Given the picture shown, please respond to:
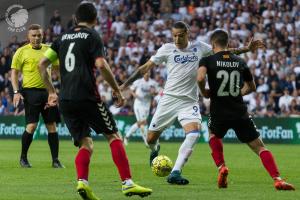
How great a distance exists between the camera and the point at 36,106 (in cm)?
1568

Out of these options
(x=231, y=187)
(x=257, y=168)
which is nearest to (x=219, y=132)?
(x=231, y=187)

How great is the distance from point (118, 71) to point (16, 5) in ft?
22.6

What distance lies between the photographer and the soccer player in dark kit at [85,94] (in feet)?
31.9

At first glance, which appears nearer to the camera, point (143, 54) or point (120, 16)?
point (143, 54)

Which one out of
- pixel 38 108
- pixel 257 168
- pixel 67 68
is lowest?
pixel 257 168

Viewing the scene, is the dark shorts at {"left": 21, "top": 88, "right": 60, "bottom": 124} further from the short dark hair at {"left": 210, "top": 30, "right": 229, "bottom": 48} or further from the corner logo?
the corner logo

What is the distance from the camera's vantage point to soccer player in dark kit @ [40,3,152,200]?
973 cm

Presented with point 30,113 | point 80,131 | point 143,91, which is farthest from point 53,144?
point 143,91

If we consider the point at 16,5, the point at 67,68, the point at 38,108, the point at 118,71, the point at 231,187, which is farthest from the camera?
the point at 16,5

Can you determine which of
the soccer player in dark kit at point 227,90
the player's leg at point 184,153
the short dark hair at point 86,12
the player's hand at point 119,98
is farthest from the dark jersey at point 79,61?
the player's leg at point 184,153

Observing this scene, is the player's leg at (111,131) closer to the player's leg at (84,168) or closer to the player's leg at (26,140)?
the player's leg at (84,168)

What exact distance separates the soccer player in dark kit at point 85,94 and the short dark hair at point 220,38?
233cm

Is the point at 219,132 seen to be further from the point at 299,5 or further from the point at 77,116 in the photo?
the point at 299,5

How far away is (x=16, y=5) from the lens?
3675cm
